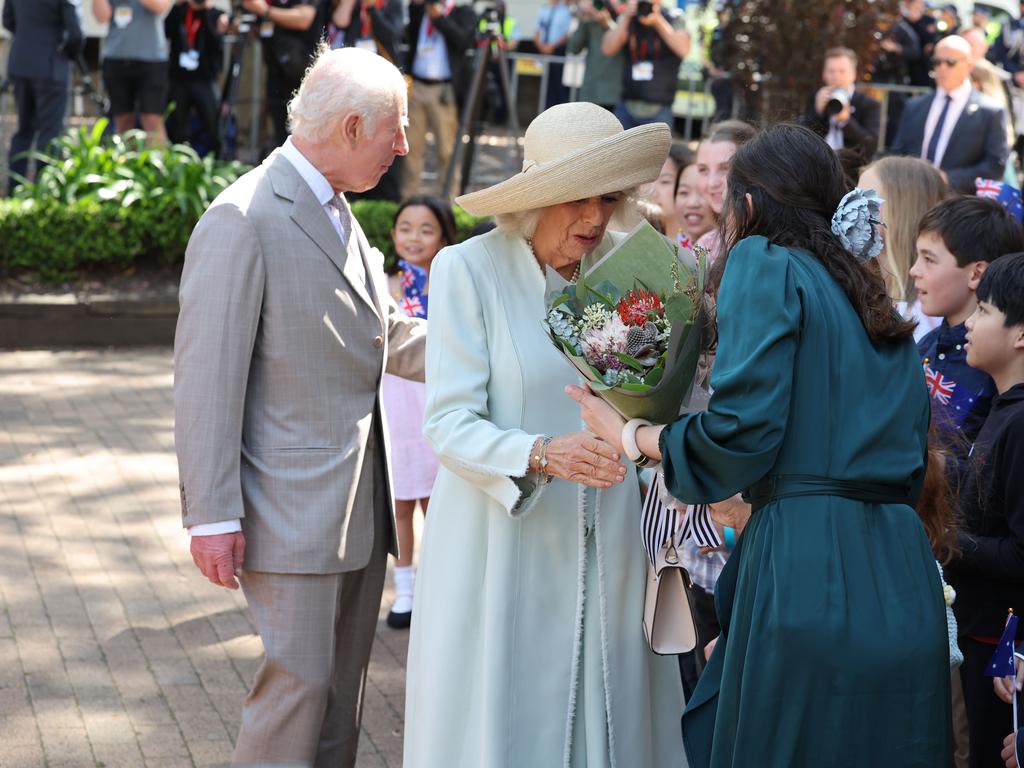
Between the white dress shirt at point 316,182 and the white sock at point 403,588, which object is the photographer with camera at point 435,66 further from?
the white dress shirt at point 316,182

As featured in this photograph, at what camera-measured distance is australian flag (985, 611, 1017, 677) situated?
11.5 ft

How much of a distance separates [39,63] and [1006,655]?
1059 cm

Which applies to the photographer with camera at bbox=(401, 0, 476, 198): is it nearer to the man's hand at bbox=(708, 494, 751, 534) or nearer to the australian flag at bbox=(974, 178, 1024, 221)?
the australian flag at bbox=(974, 178, 1024, 221)

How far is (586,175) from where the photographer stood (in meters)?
3.21

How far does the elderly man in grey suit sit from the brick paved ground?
1.03 meters

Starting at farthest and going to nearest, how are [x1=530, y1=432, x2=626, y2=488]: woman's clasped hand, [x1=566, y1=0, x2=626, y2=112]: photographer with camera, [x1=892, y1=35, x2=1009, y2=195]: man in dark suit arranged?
[x1=566, y1=0, x2=626, y2=112]: photographer with camera, [x1=892, y1=35, x2=1009, y2=195]: man in dark suit, [x1=530, y1=432, x2=626, y2=488]: woman's clasped hand

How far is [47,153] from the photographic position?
11.9 meters

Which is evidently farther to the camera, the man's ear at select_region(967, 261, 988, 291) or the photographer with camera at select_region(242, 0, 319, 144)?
the photographer with camera at select_region(242, 0, 319, 144)

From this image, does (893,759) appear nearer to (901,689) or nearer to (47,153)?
(901,689)

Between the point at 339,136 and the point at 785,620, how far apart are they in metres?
1.77

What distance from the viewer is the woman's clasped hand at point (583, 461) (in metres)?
3.03

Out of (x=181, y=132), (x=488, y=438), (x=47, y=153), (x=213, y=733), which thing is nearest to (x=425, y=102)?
(x=181, y=132)

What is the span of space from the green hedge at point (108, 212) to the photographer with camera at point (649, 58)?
2.01 meters

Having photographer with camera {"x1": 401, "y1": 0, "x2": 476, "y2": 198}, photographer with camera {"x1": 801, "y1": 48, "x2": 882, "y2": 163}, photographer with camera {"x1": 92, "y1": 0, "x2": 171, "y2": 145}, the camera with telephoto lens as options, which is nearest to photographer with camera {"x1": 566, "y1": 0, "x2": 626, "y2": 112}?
photographer with camera {"x1": 401, "y1": 0, "x2": 476, "y2": 198}
